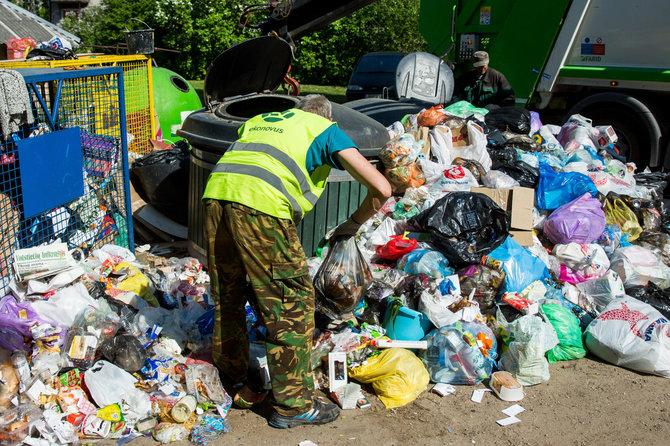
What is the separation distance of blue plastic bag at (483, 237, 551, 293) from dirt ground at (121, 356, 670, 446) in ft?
2.32

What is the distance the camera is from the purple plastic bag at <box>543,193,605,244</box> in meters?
4.45

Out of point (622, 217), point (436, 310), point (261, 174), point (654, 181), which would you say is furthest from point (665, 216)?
point (261, 174)

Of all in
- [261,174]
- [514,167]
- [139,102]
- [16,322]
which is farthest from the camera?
[139,102]

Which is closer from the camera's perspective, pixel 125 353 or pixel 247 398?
pixel 247 398

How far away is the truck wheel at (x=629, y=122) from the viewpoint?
6660 mm

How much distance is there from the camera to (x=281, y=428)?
2.92 meters

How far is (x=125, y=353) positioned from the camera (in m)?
3.19

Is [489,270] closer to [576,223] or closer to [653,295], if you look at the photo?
[576,223]

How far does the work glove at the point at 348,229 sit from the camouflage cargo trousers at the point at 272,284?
52 centimetres

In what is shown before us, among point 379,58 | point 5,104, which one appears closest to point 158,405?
point 5,104

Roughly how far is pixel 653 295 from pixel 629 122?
344 cm

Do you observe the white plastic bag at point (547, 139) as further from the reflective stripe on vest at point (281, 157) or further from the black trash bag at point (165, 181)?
the reflective stripe on vest at point (281, 157)

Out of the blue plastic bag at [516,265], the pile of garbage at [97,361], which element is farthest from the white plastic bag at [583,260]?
the pile of garbage at [97,361]

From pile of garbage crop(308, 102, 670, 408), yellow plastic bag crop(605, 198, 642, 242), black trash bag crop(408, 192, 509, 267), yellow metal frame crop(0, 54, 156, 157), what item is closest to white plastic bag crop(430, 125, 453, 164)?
pile of garbage crop(308, 102, 670, 408)
